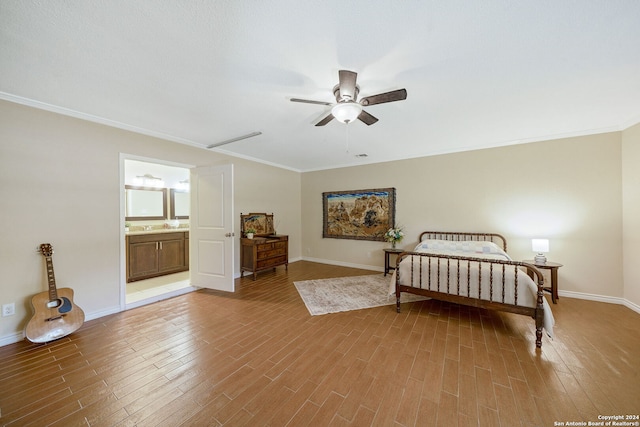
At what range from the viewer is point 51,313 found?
253 centimetres

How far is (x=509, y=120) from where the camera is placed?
10.4 feet

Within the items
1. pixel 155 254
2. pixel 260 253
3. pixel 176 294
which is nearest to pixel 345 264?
pixel 260 253

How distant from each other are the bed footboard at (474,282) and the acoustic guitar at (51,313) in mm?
4177

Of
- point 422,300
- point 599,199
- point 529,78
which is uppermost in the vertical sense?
point 529,78

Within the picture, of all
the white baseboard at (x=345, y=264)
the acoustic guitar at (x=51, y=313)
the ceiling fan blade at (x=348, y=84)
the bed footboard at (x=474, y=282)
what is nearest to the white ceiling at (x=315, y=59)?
the ceiling fan blade at (x=348, y=84)

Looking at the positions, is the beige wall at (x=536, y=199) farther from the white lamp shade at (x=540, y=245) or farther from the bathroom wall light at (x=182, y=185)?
the bathroom wall light at (x=182, y=185)

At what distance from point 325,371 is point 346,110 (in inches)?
98.6

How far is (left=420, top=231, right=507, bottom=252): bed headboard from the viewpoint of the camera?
4.19 m

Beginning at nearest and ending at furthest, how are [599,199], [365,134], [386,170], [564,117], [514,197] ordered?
[564,117]
[599,199]
[365,134]
[514,197]
[386,170]

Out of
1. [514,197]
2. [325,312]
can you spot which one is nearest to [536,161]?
[514,197]

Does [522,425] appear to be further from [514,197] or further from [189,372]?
[514,197]

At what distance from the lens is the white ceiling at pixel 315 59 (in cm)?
145

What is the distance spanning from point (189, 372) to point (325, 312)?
1755 millimetres

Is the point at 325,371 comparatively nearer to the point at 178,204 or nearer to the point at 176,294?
the point at 176,294
